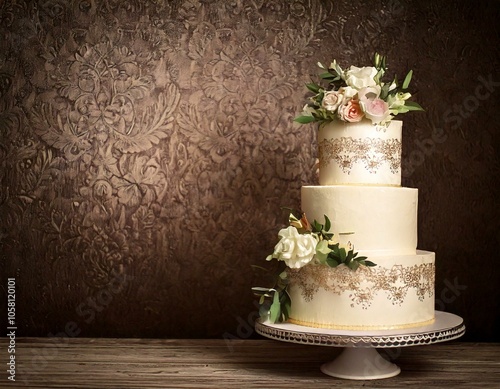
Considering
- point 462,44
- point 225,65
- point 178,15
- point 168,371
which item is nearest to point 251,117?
point 225,65

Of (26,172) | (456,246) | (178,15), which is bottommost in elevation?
(456,246)

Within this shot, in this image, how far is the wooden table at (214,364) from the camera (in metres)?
2.73

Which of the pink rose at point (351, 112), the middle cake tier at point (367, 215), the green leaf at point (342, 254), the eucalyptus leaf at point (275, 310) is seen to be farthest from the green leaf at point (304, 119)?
the eucalyptus leaf at point (275, 310)

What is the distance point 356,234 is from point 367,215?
8 cm

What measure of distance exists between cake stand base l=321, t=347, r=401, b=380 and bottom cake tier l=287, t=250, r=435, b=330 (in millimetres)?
187

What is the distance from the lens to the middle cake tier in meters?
2.70

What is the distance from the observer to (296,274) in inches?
108

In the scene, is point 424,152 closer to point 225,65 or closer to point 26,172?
point 225,65

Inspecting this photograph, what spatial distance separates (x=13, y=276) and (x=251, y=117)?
4.49 ft

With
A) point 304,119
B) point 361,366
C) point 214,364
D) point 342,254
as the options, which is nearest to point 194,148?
point 304,119

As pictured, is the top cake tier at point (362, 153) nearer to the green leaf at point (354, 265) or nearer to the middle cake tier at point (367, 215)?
the middle cake tier at point (367, 215)

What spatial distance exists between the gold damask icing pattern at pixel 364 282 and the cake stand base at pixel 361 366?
9.7 inches

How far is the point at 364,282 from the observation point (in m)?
2.65

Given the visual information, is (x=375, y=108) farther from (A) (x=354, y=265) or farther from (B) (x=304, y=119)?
(A) (x=354, y=265)
